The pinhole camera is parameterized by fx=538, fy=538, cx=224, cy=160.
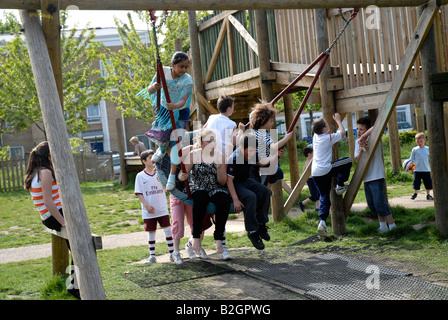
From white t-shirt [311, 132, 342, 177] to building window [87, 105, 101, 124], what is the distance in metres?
37.1

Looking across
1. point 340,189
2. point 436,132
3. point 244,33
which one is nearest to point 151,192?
point 340,189

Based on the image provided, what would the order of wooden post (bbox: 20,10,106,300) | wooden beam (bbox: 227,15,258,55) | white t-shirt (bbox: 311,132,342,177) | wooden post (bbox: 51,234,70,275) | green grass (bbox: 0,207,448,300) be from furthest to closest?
wooden beam (bbox: 227,15,258,55), white t-shirt (bbox: 311,132,342,177), wooden post (bbox: 51,234,70,275), green grass (bbox: 0,207,448,300), wooden post (bbox: 20,10,106,300)

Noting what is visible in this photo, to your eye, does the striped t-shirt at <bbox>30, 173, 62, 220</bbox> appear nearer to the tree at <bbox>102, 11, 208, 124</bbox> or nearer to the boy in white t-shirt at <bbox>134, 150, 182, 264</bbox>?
the boy in white t-shirt at <bbox>134, 150, 182, 264</bbox>

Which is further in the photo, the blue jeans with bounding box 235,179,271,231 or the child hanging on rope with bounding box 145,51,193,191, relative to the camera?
the child hanging on rope with bounding box 145,51,193,191

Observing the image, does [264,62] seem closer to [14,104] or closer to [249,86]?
[249,86]

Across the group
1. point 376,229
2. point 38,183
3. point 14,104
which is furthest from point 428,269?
point 14,104

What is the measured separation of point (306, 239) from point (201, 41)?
5.96 meters

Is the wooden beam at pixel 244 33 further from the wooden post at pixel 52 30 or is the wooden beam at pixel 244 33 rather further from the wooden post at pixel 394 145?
the wooden post at pixel 394 145

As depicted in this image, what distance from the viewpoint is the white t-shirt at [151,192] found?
7492 mm

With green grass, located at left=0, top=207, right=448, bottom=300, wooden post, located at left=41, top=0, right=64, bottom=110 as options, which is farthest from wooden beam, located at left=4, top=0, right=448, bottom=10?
green grass, located at left=0, top=207, right=448, bottom=300

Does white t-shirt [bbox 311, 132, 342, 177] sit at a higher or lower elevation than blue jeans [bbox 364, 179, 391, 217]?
higher

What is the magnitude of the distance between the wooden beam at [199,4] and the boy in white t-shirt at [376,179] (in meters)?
1.85

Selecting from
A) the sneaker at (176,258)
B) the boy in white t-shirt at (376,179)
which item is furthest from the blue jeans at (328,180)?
the sneaker at (176,258)

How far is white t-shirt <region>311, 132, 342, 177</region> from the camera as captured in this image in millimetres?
7727
